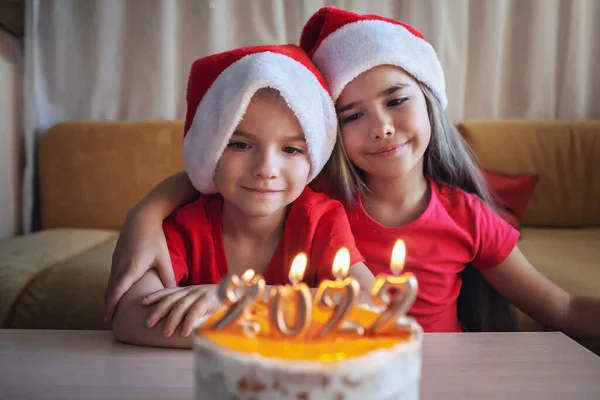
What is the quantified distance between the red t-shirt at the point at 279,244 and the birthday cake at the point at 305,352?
496 mm

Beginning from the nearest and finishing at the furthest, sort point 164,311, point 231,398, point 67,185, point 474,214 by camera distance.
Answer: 1. point 231,398
2. point 164,311
3. point 474,214
4. point 67,185

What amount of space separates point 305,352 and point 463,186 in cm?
90

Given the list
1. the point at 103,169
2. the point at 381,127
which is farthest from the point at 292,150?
the point at 103,169

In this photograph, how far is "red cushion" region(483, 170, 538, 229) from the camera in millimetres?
1746

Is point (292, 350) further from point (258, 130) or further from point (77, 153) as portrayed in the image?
point (77, 153)

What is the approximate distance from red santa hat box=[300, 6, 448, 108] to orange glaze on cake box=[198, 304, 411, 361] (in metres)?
0.64

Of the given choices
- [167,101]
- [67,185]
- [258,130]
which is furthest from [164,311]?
[167,101]

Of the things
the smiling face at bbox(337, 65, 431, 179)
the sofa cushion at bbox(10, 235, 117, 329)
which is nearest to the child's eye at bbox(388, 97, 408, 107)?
the smiling face at bbox(337, 65, 431, 179)

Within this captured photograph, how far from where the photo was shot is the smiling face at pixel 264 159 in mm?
822

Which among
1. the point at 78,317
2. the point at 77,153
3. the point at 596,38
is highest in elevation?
the point at 596,38

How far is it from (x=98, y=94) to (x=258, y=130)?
169cm

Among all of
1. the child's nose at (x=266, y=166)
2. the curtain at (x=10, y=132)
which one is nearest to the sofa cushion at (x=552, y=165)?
the child's nose at (x=266, y=166)

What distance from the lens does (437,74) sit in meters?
1.05

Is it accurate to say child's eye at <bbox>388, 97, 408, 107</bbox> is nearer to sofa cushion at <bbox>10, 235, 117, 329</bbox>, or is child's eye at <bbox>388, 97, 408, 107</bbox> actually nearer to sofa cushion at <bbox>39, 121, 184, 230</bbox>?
sofa cushion at <bbox>10, 235, 117, 329</bbox>
